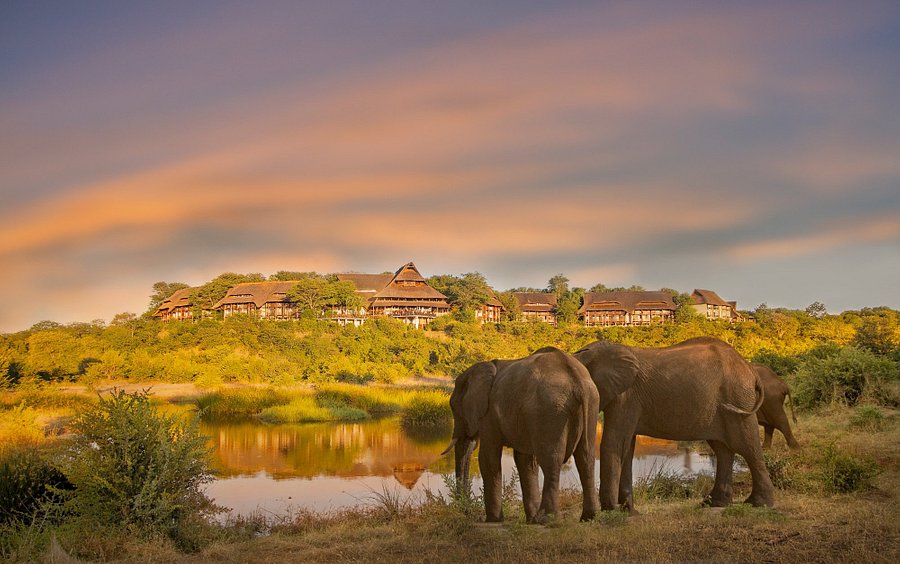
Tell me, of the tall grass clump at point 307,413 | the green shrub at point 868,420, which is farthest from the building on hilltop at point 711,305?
the green shrub at point 868,420

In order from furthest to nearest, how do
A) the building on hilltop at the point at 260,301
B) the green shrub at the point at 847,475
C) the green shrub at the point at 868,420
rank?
1. the building on hilltop at the point at 260,301
2. the green shrub at the point at 868,420
3. the green shrub at the point at 847,475

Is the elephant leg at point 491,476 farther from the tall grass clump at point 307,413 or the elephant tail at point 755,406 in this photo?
the tall grass clump at point 307,413

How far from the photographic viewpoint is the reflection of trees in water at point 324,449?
19281 mm

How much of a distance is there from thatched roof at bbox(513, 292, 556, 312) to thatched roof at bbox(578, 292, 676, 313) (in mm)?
4797

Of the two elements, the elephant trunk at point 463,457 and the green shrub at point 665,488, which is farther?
the green shrub at point 665,488

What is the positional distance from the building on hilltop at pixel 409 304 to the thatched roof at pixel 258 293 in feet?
31.7

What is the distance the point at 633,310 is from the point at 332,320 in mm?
35160

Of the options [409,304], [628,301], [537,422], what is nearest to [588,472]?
[537,422]

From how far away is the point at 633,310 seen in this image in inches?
3204

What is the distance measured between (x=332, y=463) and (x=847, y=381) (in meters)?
15.0

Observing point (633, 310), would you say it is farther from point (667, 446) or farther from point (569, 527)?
point (569, 527)

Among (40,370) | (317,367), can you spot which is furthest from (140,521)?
(317,367)

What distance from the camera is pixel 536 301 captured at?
89.2 metres

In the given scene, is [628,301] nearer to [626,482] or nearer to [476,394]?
[626,482]
